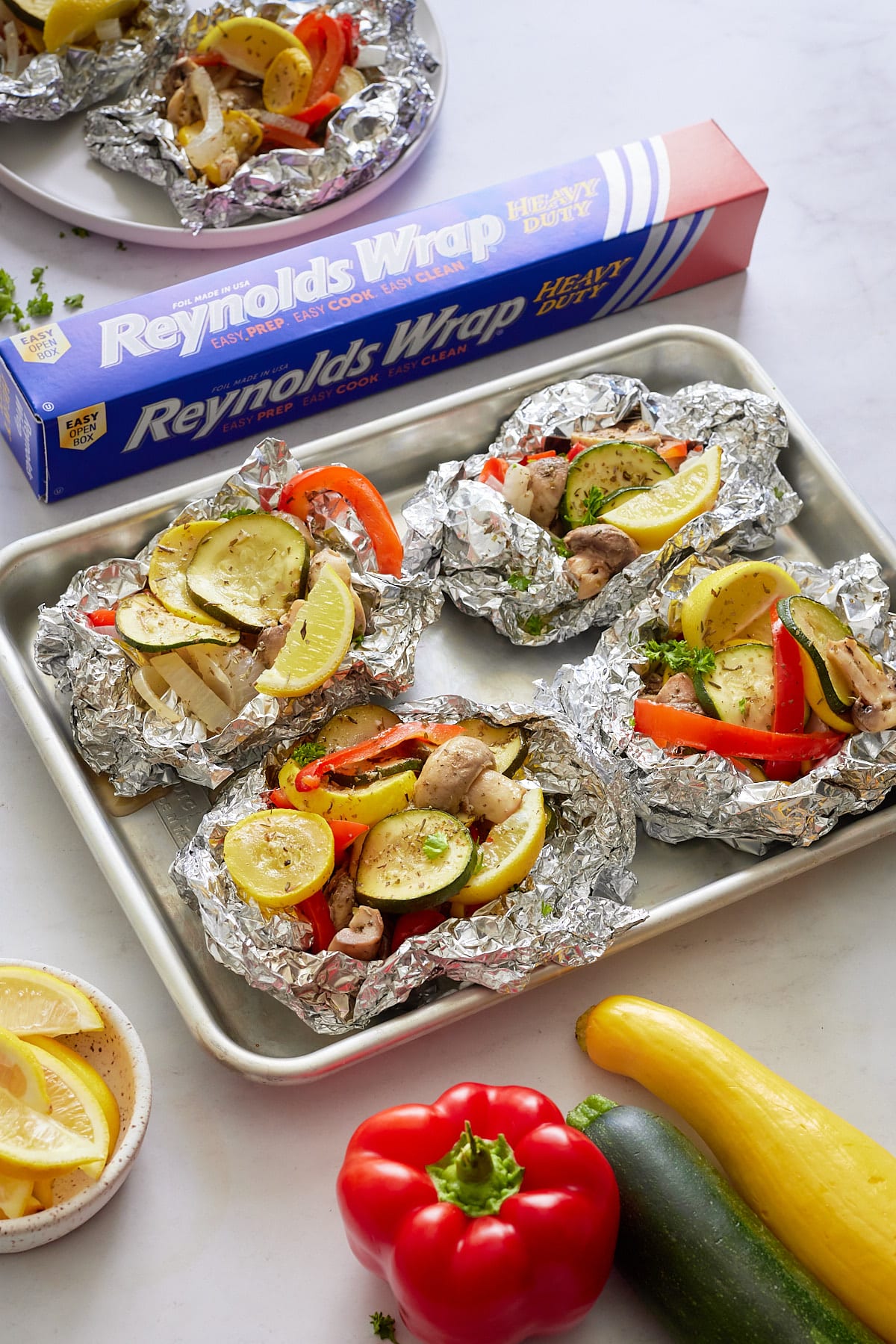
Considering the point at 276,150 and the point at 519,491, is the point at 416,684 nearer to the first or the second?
the point at 519,491

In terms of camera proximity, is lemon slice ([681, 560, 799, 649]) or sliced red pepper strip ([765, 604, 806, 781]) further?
lemon slice ([681, 560, 799, 649])

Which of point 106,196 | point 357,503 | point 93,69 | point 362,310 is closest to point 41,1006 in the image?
point 357,503

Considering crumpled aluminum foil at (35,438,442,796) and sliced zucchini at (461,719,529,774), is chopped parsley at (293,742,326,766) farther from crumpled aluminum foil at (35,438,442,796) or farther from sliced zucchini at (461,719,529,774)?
sliced zucchini at (461,719,529,774)

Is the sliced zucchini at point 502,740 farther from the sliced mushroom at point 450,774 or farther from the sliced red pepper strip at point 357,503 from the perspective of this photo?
the sliced red pepper strip at point 357,503

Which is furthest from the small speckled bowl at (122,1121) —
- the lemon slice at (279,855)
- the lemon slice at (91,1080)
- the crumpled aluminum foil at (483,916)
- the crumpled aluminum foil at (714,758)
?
the crumpled aluminum foil at (714,758)

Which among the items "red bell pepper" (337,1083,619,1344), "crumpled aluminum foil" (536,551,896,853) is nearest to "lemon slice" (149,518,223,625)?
"crumpled aluminum foil" (536,551,896,853)

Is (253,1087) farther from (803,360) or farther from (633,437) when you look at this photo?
(803,360)

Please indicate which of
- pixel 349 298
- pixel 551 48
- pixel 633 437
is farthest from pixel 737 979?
pixel 551 48
